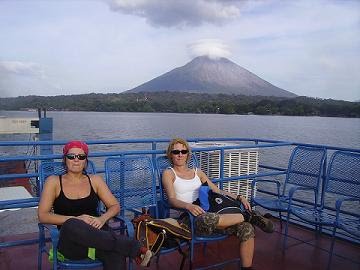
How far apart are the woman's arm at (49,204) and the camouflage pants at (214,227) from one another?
3.30 ft

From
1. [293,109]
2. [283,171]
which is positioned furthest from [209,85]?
[283,171]

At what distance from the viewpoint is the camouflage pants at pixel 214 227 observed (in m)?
2.98

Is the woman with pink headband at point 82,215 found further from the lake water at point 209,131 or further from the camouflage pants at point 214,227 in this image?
the lake water at point 209,131

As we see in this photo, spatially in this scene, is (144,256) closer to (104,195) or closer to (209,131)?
(104,195)

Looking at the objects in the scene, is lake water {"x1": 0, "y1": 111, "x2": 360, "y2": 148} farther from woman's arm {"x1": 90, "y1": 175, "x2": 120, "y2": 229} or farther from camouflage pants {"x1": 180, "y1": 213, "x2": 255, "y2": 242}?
camouflage pants {"x1": 180, "y1": 213, "x2": 255, "y2": 242}

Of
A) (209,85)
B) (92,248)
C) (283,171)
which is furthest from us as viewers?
(209,85)

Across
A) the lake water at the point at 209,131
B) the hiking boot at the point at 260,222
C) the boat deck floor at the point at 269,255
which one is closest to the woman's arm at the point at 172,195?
the hiking boot at the point at 260,222

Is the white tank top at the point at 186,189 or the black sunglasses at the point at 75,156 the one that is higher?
the black sunglasses at the point at 75,156

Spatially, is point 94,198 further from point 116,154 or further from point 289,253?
point 289,253

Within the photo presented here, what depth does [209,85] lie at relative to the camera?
130m

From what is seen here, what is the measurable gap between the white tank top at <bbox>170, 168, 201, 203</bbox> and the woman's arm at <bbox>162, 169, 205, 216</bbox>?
6 cm

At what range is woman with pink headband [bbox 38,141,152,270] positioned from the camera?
2469 mm

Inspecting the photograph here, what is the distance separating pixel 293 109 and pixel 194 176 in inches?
2280

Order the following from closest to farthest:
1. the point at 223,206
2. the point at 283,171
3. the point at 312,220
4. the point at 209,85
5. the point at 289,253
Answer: the point at 223,206 → the point at 312,220 → the point at 289,253 → the point at 283,171 → the point at 209,85
